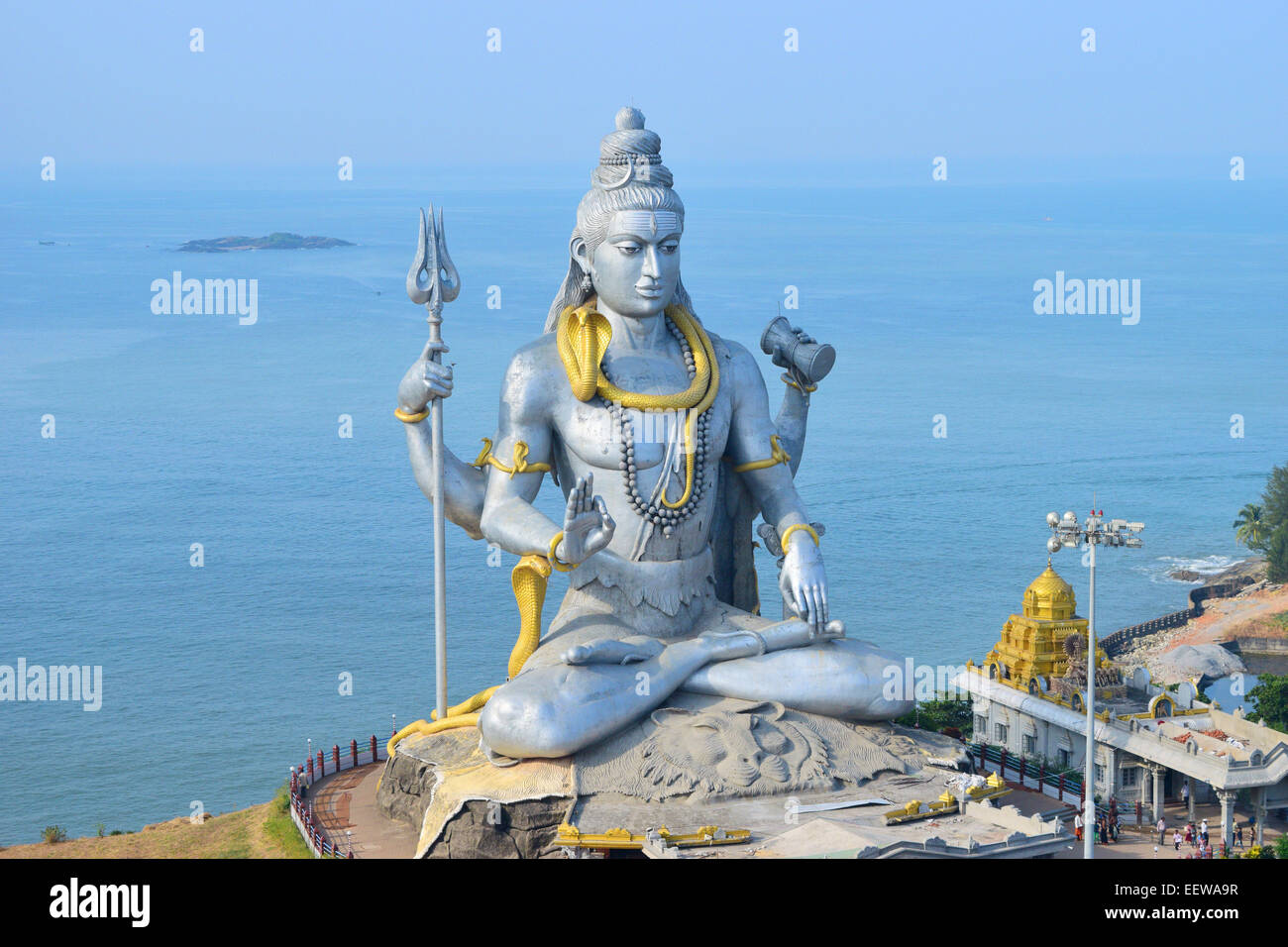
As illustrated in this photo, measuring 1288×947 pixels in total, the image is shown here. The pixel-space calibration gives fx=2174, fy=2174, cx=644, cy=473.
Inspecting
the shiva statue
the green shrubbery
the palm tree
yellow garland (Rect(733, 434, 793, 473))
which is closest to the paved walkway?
the shiva statue

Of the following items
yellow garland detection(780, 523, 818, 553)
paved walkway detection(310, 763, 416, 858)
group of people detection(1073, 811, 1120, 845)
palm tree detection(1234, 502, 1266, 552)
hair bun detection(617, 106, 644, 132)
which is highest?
hair bun detection(617, 106, 644, 132)

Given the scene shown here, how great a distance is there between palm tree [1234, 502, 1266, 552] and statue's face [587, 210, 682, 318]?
20765mm

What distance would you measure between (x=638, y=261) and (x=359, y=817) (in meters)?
4.72

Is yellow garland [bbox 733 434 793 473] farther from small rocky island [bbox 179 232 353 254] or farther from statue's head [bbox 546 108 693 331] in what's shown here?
small rocky island [bbox 179 232 353 254]

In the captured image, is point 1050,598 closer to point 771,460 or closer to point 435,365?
point 771,460

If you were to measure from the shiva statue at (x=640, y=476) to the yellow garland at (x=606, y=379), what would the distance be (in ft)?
0.04

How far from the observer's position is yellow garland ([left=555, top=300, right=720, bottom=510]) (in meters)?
15.6

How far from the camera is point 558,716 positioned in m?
14.6

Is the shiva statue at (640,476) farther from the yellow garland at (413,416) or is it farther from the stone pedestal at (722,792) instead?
the stone pedestal at (722,792)

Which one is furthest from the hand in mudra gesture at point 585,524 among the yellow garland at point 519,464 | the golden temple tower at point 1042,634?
the golden temple tower at point 1042,634

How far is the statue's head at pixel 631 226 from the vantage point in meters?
15.4

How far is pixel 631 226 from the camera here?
1539 centimetres

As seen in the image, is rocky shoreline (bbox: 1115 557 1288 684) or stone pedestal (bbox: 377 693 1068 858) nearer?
stone pedestal (bbox: 377 693 1068 858)
